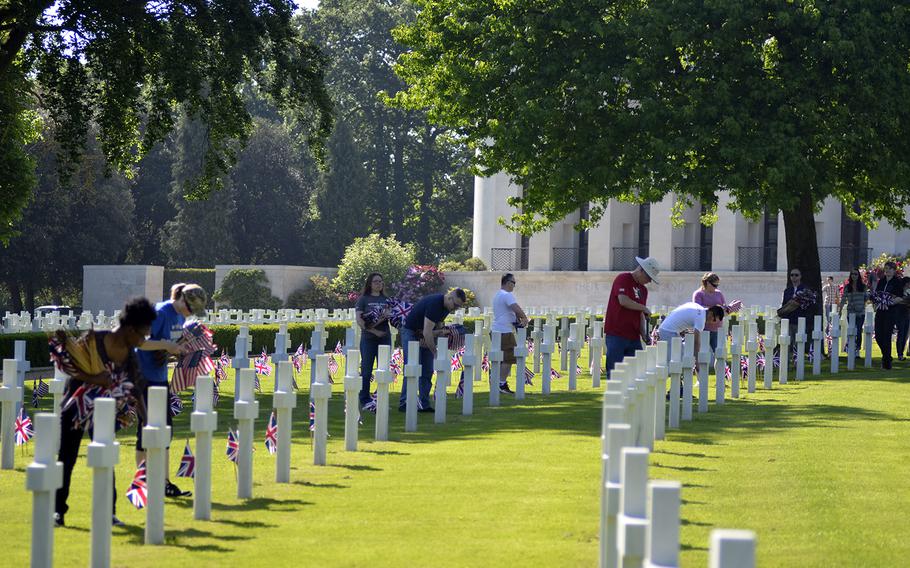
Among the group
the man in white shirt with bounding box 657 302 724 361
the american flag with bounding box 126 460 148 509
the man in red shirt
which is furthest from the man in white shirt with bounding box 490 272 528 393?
the american flag with bounding box 126 460 148 509

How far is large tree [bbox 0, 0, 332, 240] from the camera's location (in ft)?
64.9

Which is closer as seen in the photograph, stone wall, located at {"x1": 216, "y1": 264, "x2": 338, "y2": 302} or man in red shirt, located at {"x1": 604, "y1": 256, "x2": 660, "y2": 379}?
man in red shirt, located at {"x1": 604, "y1": 256, "x2": 660, "y2": 379}

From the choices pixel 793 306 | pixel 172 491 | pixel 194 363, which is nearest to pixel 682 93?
pixel 793 306

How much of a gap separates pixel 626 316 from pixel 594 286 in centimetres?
3651

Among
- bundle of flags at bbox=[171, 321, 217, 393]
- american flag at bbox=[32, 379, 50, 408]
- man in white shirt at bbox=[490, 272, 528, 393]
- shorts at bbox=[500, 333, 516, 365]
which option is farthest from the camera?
shorts at bbox=[500, 333, 516, 365]

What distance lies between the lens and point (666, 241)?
2085 inches

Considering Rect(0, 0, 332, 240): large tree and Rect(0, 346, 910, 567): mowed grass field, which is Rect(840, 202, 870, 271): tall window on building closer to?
Rect(0, 0, 332, 240): large tree

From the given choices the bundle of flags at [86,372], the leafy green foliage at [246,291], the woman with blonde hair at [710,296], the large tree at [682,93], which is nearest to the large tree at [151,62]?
the large tree at [682,93]

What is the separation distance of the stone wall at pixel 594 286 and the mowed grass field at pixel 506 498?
31.7 meters

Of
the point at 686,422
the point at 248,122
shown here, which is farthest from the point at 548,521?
the point at 248,122

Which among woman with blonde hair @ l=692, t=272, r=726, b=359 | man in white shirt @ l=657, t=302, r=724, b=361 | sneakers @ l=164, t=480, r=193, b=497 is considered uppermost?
woman with blonde hair @ l=692, t=272, r=726, b=359

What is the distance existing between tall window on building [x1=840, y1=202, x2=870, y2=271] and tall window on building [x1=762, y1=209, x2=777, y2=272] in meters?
2.77

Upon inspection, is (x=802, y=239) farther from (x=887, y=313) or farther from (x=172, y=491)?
(x=172, y=491)

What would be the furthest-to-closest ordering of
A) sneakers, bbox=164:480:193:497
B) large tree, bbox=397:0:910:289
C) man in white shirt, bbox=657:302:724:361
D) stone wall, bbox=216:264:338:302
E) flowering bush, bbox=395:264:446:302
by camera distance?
stone wall, bbox=216:264:338:302, flowering bush, bbox=395:264:446:302, large tree, bbox=397:0:910:289, man in white shirt, bbox=657:302:724:361, sneakers, bbox=164:480:193:497
